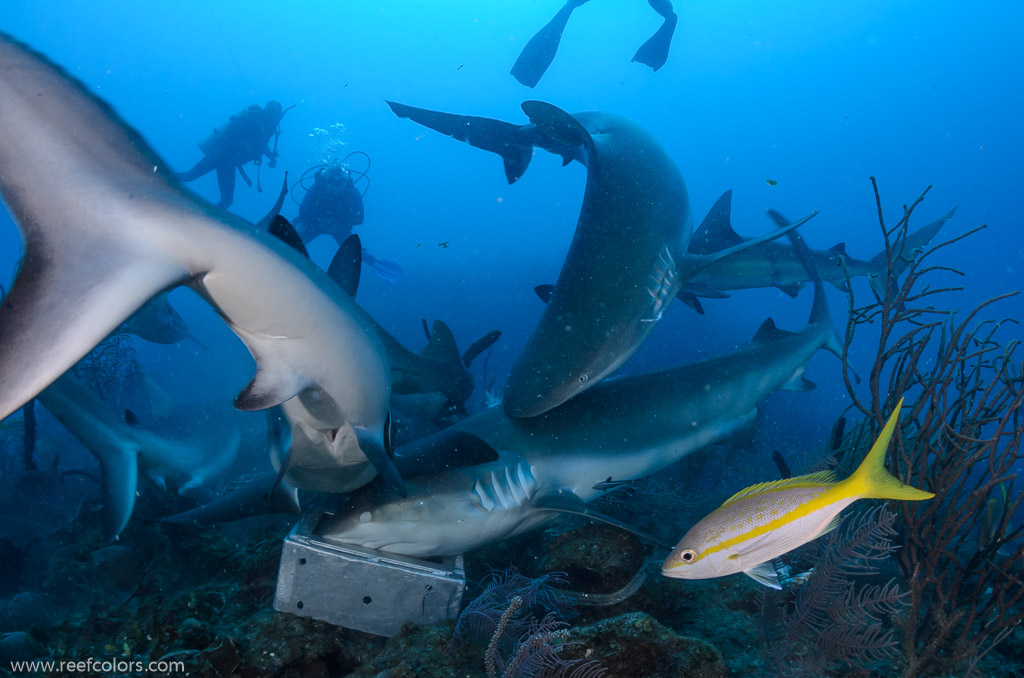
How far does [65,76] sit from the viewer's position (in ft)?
4.47

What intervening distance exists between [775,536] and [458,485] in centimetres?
223

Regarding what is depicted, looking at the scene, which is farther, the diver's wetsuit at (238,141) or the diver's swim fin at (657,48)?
the diver's wetsuit at (238,141)

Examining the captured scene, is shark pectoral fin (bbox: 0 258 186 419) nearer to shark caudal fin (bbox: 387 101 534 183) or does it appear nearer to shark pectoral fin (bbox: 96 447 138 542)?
shark pectoral fin (bbox: 96 447 138 542)

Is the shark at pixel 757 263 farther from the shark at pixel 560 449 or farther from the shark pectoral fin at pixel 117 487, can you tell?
the shark pectoral fin at pixel 117 487

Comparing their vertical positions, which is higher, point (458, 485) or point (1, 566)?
point (458, 485)

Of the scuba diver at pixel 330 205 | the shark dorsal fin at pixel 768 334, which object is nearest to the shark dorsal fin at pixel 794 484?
the shark dorsal fin at pixel 768 334

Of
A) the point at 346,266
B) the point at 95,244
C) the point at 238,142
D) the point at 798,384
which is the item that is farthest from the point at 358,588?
the point at 238,142

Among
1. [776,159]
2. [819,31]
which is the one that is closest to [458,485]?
[776,159]

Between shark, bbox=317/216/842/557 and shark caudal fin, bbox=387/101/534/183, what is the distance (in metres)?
4.06

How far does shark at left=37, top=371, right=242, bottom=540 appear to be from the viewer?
3.86m

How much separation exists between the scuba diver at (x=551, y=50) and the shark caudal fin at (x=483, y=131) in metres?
3.59

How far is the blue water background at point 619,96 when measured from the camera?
7119 centimetres

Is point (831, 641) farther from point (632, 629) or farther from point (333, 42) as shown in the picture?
point (333, 42)
